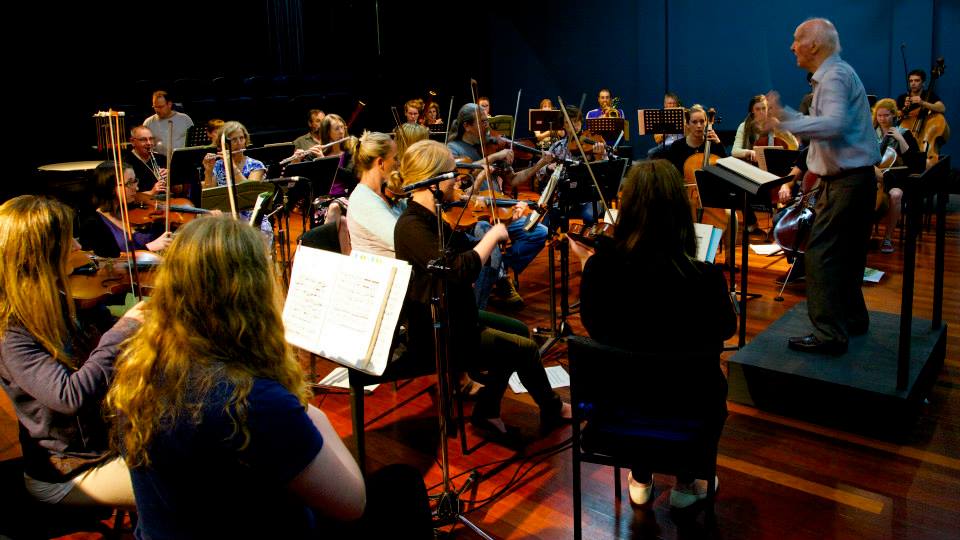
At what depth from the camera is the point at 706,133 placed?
19.4 ft

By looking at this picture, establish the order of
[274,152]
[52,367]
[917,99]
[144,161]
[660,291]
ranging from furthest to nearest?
[917,99] < [274,152] < [144,161] < [660,291] < [52,367]

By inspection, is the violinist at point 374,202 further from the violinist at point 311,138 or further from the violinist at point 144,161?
the violinist at point 311,138

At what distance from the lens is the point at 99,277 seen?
3.25 metres

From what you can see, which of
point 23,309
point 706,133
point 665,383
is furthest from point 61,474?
point 706,133

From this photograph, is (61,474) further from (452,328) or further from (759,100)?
(759,100)

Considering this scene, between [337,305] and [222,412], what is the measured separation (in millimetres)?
1147

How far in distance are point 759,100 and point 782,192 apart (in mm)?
2692

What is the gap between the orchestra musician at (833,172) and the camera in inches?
130

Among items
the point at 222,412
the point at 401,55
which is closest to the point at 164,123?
the point at 401,55

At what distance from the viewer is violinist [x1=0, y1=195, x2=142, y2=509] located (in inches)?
74.6

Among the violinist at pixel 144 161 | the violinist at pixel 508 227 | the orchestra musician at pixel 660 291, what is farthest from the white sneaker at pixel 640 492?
the violinist at pixel 144 161

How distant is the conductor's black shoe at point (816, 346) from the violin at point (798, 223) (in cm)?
144

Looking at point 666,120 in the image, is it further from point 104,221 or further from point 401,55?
point 401,55

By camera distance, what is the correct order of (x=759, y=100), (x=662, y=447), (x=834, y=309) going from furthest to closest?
(x=759, y=100) < (x=834, y=309) < (x=662, y=447)
